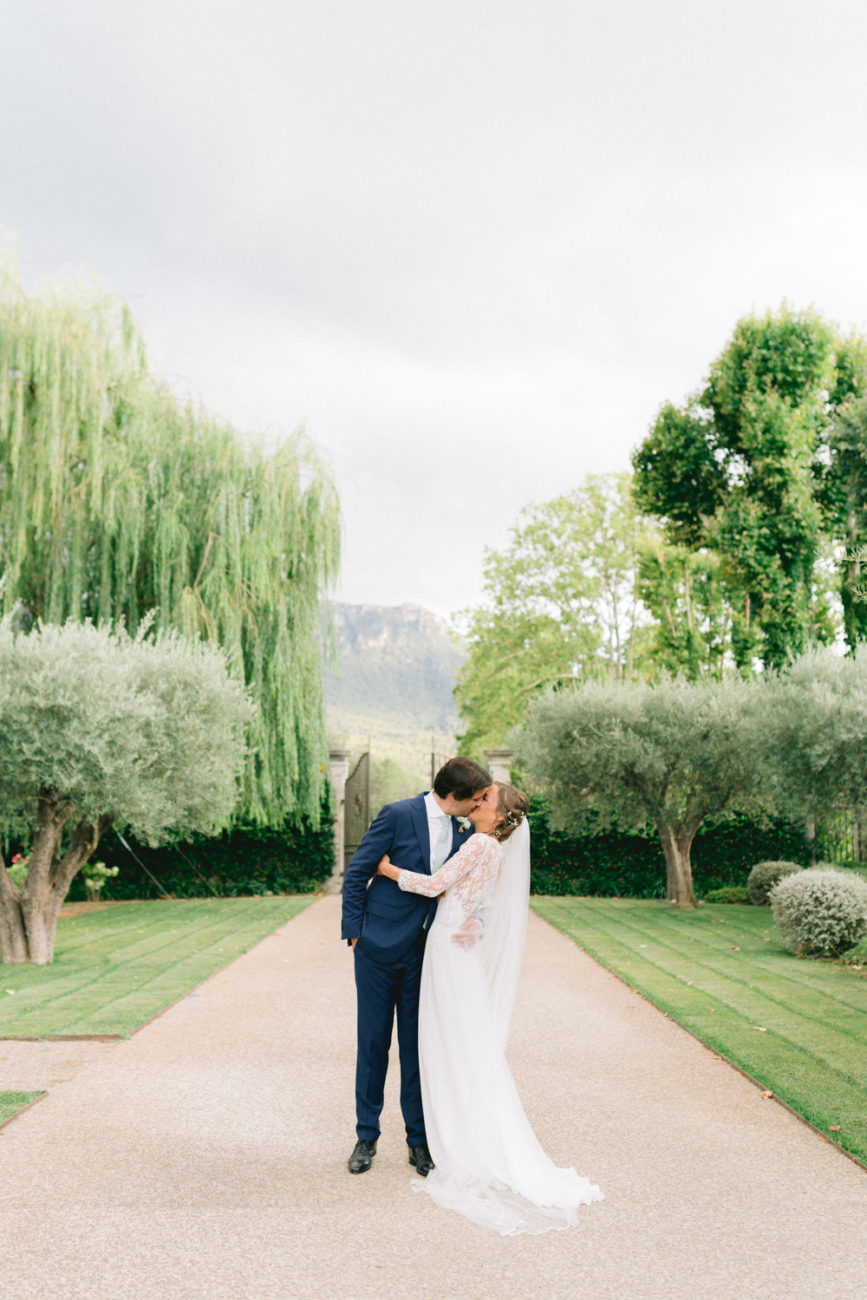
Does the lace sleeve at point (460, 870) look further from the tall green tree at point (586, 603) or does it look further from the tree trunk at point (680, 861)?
Result: the tall green tree at point (586, 603)

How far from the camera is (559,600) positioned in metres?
35.2

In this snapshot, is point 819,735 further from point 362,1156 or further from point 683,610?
point 683,610

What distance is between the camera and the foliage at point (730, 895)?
1945 centimetres

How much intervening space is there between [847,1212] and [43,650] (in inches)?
357

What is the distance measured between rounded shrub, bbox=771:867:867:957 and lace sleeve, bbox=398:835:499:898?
28.6 ft

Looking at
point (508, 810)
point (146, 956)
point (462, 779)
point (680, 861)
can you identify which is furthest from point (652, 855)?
point (462, 779)

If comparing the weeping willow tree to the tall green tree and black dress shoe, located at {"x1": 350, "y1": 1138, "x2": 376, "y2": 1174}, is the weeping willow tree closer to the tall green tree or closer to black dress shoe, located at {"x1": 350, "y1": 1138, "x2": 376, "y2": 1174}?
black dress shoe, located at {"x1": 350, "y1": 1138, "x2": 376, "y2": 1174}

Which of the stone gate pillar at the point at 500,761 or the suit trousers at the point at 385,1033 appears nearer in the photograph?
the suit trousers at the point at 385,1033

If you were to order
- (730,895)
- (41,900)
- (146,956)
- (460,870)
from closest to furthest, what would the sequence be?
1. (460,870)
2. (41,900)
3. (146,956)
4. (730,895)

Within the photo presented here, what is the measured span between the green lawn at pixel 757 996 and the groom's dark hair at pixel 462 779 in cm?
257

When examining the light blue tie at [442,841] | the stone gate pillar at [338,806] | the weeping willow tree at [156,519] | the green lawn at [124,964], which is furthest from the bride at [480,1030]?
the stone gate pillar at [338,806]

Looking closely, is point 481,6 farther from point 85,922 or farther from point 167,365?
point 85,922

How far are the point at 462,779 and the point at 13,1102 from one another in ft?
10.7

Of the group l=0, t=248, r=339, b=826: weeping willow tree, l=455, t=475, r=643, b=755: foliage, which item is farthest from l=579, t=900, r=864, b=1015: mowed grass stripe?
l=455, t=475, r=643, b=755: foliage
